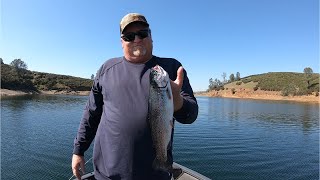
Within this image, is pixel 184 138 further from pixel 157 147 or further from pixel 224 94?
pixel 224 94

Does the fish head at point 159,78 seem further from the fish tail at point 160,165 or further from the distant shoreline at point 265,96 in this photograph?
the distant shoreline at point 265,96

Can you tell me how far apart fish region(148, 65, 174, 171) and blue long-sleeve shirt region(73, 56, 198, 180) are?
0.57 ft

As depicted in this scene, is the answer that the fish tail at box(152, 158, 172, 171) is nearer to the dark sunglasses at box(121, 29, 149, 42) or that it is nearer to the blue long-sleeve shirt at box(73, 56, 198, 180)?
the blue long-sleeve shirt at box(73, 56, 198, 180)

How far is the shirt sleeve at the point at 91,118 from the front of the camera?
11.9ft

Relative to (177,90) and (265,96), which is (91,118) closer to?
(177,90)

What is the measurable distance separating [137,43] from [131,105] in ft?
2.40

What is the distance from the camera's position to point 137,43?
10.8ft

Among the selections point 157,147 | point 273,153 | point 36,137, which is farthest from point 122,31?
point 36,137

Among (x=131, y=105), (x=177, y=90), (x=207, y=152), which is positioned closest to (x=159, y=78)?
(x=177, y=90)

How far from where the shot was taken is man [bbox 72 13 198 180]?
120 inches

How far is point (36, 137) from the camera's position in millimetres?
22172

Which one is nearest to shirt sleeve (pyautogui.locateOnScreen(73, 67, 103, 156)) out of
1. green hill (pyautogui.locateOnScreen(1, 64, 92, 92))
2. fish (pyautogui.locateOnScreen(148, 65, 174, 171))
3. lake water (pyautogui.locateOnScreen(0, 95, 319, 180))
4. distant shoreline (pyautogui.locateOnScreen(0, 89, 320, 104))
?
fish (pyautogui.locateOnScreen(148, 65, 174, 171))

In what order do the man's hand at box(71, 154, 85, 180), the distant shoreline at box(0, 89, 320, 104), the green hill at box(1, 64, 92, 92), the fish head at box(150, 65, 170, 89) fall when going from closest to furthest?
the fish head at box(150, 65, 170, 89) → the man's hand at box(71, 154, 85, 180) → the distant shoreline at box(0, 89, 320, 104) → the green hill at box(1, 64, 92, 92)

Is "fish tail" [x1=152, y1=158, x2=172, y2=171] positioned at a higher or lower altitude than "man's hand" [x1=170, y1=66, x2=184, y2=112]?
lower
